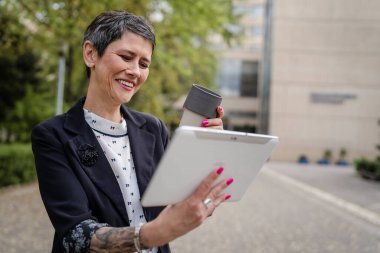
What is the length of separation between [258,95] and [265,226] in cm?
3784

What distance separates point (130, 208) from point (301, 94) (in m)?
33.3

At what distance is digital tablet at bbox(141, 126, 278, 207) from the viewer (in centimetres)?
120

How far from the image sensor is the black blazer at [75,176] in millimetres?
1454

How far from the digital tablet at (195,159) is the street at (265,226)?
16.3ft

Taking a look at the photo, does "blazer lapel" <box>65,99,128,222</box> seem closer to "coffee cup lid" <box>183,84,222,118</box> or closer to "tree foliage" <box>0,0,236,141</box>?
"coffee cup lid" <box>183,84,222,118</box>

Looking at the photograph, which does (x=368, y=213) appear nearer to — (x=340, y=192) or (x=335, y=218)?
(x=335, y=218)

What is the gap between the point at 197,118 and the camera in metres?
1.66

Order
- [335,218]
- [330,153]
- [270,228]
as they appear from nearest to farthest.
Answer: [270,228]
[335,218]
[330,153]

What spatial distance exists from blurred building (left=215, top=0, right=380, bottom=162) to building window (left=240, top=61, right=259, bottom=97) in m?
10.6

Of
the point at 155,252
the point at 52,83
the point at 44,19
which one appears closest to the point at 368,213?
the point at 44,19

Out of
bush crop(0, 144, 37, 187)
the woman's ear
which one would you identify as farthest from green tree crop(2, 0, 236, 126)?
the woman's ear

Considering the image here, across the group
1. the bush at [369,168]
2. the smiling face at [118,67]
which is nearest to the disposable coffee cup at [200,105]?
the smiling face at [118,67]

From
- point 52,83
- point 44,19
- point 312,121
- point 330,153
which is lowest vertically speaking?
point 330,153

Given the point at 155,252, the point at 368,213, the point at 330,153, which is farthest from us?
the point at 330,153
